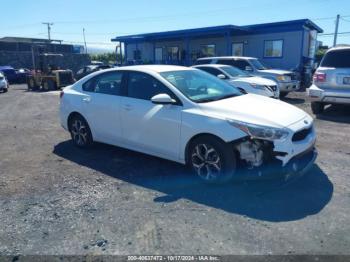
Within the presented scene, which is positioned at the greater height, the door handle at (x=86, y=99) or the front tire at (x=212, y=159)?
the door handle at (x=86, y=99)

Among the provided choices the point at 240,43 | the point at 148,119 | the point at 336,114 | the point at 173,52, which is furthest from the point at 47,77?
the point at 148,119

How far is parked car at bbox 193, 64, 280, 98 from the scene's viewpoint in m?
11.2

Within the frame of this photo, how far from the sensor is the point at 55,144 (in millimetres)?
6879

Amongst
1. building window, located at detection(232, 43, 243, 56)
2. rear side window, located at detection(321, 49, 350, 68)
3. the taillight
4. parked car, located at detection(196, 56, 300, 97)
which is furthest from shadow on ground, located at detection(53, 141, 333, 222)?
building window, located at detection(232, 43, 243, 56)

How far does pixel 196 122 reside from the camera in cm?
439

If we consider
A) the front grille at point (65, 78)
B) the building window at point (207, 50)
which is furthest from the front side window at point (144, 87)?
the building window at point (207, 50)

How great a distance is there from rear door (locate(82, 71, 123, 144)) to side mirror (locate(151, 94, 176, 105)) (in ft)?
3.25

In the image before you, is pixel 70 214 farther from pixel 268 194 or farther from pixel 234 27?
pixel 234 27

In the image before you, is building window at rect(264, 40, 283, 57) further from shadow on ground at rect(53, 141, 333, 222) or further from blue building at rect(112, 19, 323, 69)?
shadow on ground at rect(53, 141, 333, 222)

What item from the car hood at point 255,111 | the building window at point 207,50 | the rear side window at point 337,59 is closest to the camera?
the car hood at point 255,111

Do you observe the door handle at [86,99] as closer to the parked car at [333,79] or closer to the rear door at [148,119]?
the rear door at [148,119]

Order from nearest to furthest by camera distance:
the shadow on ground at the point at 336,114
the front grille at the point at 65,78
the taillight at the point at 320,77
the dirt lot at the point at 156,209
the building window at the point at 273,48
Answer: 1. the dirt lot at the point at 156,209
2. the taillight at the point at 320,77
3. the shadow on ground at the point at 336,114
4. the building window at the point at 273,48
5. the front grille at the point at 65,78

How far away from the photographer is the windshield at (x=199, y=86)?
4832mm

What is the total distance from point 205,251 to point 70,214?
1.68 m
